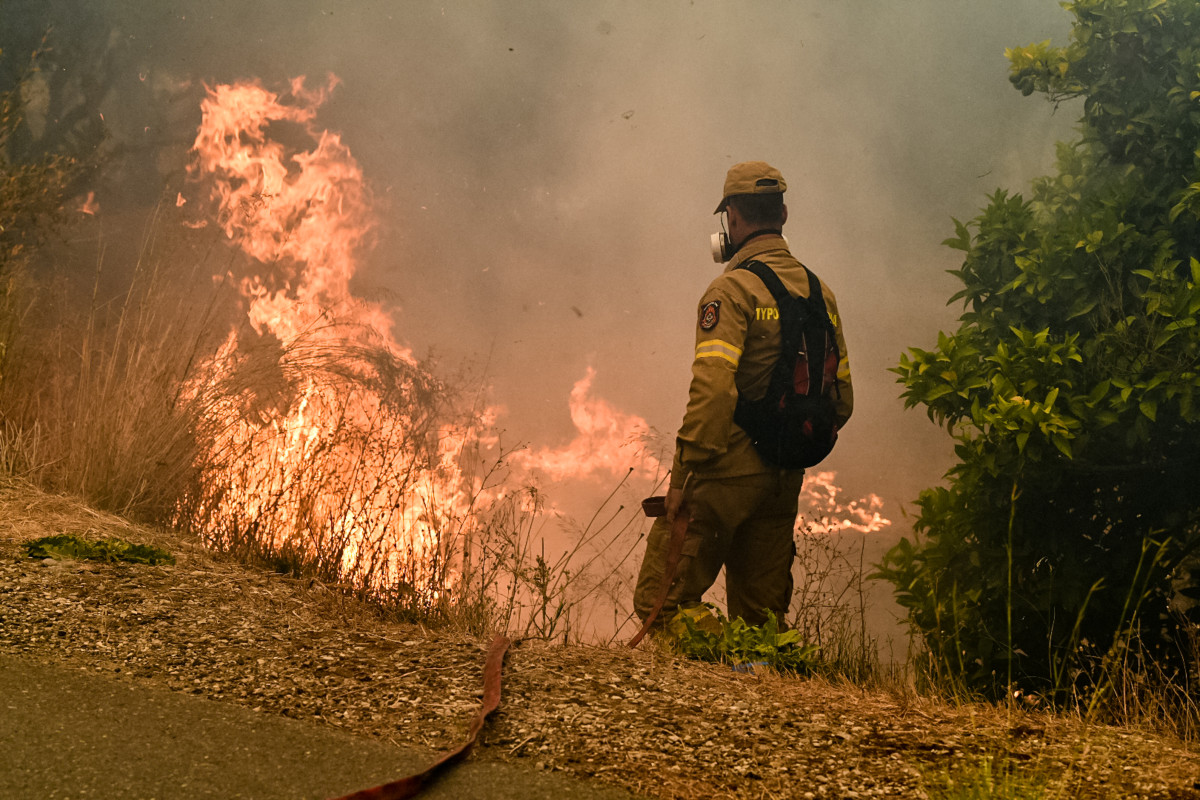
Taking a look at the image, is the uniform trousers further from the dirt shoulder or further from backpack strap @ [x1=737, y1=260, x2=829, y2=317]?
the dirt shoulder

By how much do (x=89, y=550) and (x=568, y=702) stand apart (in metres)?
2.36

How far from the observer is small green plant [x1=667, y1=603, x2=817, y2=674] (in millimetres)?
3336

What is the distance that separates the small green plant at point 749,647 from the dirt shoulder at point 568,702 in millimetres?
243

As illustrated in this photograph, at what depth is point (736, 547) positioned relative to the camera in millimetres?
4395

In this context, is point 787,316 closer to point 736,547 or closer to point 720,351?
point 720,351

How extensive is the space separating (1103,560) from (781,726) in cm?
299

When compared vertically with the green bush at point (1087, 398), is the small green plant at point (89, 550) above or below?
below

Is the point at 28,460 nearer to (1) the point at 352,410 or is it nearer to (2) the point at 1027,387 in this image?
(1) the point at 352,410

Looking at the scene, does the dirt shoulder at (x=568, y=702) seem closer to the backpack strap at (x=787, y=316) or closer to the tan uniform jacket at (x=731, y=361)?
the tan uniform jacket at (x=731, y=361)

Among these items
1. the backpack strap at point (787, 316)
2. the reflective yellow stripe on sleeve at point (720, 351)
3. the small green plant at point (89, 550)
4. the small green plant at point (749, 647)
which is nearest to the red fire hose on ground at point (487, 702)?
the small green plant at point (749, 647)

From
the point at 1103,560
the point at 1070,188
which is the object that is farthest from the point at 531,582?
the point at 1070,188

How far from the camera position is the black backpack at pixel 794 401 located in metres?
4.09

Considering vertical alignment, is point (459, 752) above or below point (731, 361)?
below

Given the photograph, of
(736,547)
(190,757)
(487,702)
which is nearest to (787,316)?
(736,547)
